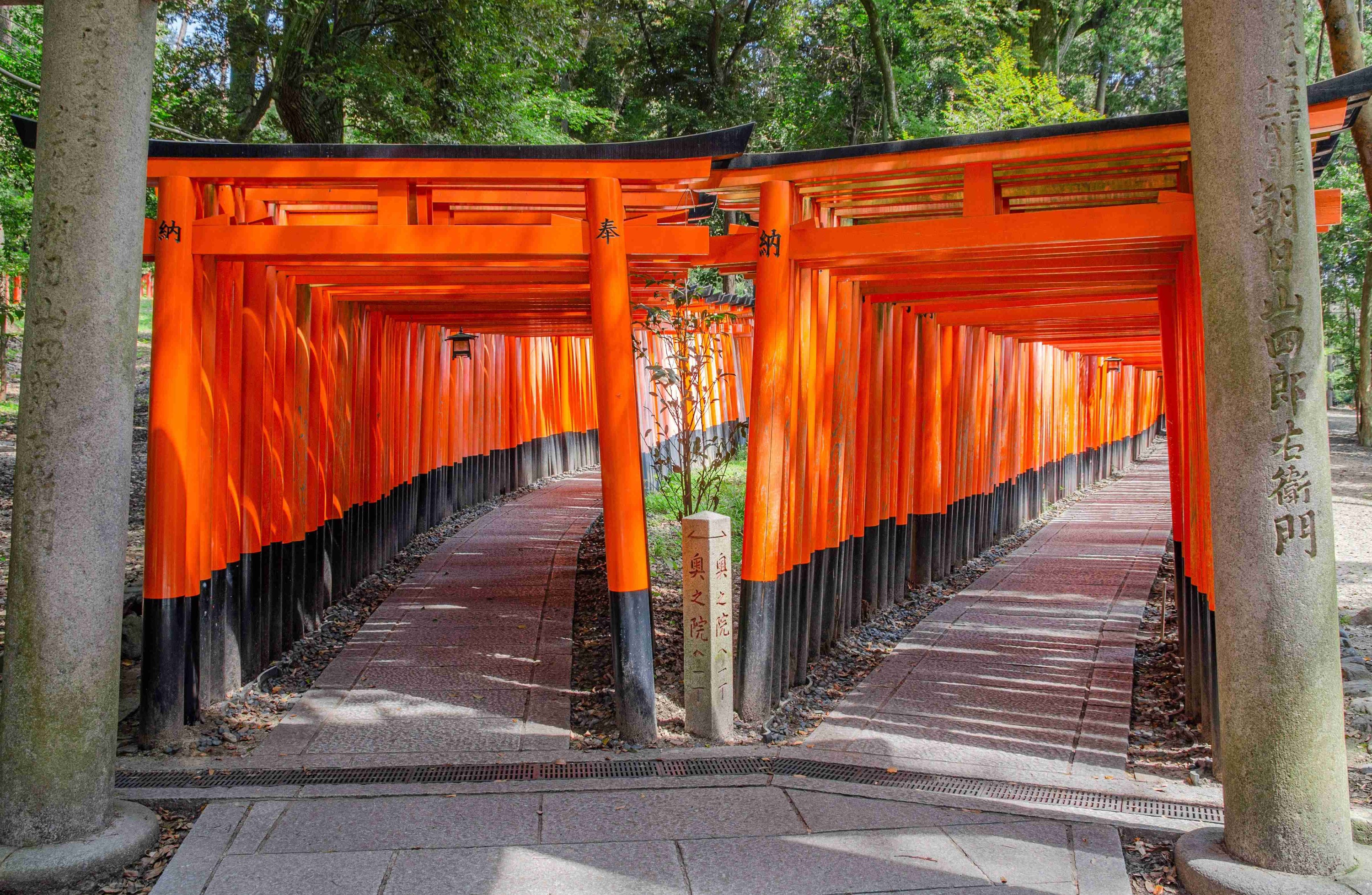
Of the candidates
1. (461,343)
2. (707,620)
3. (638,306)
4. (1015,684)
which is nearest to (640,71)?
(461,343)

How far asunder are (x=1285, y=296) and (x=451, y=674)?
478 centimetres

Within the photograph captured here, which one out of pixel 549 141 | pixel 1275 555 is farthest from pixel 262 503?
pixel 549 141

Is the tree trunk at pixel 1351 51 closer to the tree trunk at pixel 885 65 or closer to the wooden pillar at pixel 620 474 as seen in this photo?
the wooden pillar at pixel 620 474

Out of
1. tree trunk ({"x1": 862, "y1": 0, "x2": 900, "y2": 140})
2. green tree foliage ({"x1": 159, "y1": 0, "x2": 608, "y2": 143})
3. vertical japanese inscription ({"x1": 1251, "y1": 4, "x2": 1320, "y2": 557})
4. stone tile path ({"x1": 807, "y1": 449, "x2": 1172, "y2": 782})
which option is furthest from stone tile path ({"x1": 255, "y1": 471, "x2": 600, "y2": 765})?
tree trunk ({"x1": 862, "y1": 0, "x2": 900, "y2": 140})

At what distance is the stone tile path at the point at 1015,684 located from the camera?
191 inches

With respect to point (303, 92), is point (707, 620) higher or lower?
lower

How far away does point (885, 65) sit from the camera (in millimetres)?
17250

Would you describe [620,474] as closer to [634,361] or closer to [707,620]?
[707,620]

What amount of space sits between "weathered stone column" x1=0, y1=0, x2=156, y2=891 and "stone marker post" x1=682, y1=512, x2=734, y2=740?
96.5 inches

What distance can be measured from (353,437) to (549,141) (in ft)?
23.3

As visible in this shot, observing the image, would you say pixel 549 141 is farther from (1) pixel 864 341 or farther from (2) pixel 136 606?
(2) pixel 136 606

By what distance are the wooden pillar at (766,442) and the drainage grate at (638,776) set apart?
0.65m

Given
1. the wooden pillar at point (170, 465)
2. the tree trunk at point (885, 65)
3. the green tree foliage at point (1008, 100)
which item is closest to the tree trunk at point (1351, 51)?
the wooden pillar at point (170, 465)

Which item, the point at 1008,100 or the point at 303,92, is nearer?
the point at 303,92
